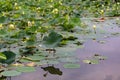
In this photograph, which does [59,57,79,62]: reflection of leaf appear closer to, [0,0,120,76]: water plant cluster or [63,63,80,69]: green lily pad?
[0,0,120,76]: water plant cluster

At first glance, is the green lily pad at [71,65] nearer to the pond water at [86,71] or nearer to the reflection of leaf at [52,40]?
the pond water at [86,71]

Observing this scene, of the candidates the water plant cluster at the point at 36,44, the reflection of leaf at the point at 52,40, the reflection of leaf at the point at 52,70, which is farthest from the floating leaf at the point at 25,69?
the reflection of leaf at the point at 52,40

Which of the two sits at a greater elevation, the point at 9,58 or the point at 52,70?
the point at 9,58

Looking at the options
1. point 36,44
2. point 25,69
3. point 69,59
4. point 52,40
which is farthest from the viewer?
point 36,44

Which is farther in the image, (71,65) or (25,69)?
(71,65)

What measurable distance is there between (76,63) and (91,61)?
16cm

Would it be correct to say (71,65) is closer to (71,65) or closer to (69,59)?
(71,65)

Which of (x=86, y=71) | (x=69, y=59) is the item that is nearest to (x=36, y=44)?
(x=69, y=59)

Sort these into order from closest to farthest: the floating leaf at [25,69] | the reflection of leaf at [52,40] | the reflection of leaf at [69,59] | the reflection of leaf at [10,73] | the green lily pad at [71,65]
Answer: the reflection of leaf at [10,73], the floating leaf at [25,69], the green lily pad at [71,65], the reflection of leaf at [69,59], the reflection of leaf at [52,40]

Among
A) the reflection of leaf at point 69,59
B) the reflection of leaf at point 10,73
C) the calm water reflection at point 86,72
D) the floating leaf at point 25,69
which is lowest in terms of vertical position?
the calm water reflection at point 86,72

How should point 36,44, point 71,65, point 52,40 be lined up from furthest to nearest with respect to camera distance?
point 36,44
point 52,40
point 71,65

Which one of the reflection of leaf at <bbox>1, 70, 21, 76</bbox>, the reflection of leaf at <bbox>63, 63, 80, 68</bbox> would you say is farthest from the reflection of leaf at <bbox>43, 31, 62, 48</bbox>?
the reflection of leaf at <bbox>1, 70, 21, 76</bbox>

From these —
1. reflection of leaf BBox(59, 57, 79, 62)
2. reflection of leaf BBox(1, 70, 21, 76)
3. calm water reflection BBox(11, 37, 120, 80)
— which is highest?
reflection of leaf BBox(1, 70, 21, 76)

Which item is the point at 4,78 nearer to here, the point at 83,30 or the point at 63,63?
the point at 63,63
